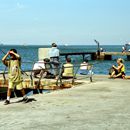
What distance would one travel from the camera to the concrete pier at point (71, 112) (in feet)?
30.4

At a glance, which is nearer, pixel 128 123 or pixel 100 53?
pixel 128 123

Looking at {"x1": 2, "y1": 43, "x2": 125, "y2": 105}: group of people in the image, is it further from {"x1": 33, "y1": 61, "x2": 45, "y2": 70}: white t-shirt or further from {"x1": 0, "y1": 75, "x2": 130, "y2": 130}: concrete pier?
{"x1": 0, "y1": 75, "x2": 130, "y2": 130}: concrete pier

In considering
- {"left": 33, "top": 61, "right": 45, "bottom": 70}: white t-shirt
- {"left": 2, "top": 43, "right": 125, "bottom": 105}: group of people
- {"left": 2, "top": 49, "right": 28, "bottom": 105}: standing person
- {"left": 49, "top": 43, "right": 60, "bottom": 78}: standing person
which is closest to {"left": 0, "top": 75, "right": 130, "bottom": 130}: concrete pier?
{"left": 2, "top": 49, "right": 28, "bottom": 105}: standing person

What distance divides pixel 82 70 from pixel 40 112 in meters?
15.1

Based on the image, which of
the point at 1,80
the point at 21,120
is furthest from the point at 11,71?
the point at 1,80

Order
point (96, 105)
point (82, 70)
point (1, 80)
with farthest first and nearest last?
point (82, 70) < point (1, 80) < point (96, 105)

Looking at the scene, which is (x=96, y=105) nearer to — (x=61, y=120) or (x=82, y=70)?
(x=61, y=120)

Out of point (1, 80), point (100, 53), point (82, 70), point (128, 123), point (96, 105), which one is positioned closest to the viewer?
point (128, 123)

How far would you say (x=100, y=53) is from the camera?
7938 cm

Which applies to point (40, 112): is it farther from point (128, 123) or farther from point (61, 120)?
point (128, 123)

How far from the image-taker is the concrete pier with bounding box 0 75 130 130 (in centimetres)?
927

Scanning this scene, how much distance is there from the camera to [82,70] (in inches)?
1019

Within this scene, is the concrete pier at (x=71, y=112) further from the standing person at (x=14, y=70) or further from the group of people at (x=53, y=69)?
the group of people at (x=53, y=69)

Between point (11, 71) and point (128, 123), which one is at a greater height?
point (11, 71)
